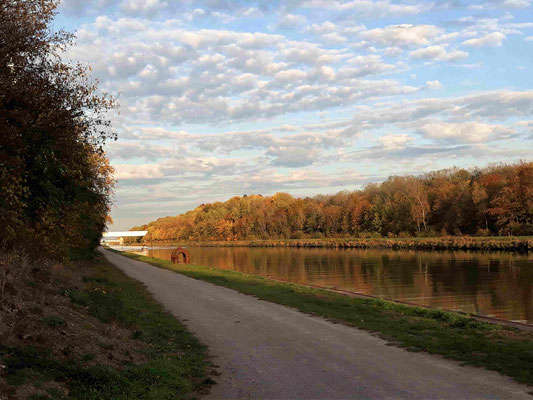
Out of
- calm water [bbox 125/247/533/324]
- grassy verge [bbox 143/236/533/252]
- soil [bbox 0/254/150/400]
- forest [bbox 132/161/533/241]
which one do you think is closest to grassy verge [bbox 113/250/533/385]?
calm water [bbox 125/247/533/324]

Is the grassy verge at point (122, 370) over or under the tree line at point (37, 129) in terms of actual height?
under

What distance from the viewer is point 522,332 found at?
12.0 meters

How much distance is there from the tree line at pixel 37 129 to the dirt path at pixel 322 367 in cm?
521

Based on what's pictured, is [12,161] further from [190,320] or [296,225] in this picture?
[296,225]

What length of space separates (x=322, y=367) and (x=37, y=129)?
787cm

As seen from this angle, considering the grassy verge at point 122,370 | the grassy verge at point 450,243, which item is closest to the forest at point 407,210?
the grassy verge at point 450,243

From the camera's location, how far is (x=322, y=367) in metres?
8.63

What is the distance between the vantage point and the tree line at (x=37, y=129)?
8.91 m

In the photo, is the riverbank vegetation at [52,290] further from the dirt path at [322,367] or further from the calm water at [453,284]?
the calm water at [453,284]

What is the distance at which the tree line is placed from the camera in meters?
8.91

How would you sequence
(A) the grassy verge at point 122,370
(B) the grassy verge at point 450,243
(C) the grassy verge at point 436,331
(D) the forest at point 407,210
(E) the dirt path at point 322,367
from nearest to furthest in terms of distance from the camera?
(A) the grassy verge at point 122,370, (E) the dirt path at point 322,367, (C) the grassy verge at point 436,331, (B) the grassy verge at point 450,243, (D) the forest at point 407,210

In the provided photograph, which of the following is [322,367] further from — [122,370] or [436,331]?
[436,331]

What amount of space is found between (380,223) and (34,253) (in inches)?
3596

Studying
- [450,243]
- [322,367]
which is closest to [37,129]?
[322,367]
